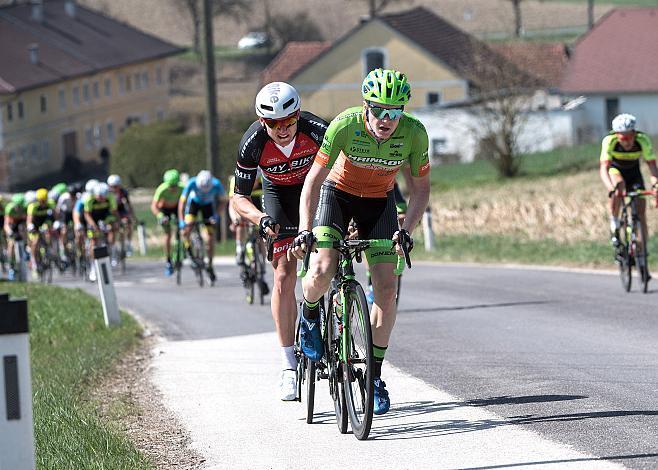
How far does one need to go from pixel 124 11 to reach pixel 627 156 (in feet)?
387

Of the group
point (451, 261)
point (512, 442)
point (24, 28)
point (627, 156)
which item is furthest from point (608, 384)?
point (24, 28)

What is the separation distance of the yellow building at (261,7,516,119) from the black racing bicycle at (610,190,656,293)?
Result: 62.3 metres

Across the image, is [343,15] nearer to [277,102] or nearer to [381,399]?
[277,102]

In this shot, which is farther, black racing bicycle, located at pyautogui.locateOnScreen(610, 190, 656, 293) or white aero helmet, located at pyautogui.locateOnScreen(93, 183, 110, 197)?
white aero helmet, located at pyautogui.locateOnScreen(93, 183, 110, 197)

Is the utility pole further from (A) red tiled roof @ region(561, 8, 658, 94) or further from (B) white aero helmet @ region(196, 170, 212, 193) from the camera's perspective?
(A) red tiled roof @ region(561, 8, 658, 94)

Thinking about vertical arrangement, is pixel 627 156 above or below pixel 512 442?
above

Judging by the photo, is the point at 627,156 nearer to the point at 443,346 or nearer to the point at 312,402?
the point at 443,346

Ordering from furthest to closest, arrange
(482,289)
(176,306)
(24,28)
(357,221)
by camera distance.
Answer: (24,28)
(176,306)
(482,289)
(357,221)

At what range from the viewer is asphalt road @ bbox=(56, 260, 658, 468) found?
7.54 metres

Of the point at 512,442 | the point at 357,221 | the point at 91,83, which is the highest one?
the point at 91,83

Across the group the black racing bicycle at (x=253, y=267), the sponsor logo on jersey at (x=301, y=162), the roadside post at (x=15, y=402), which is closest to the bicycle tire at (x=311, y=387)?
the sponsor logo on jersey at (x=301, y=162)

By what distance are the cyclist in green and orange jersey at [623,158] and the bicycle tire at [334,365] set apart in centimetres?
676

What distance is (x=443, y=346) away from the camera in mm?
11305

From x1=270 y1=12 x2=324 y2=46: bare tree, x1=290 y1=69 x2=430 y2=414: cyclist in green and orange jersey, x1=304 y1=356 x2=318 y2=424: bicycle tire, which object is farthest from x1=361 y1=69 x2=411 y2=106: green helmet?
x1=270 y1=12 x2=324 y2=46: bare tree
